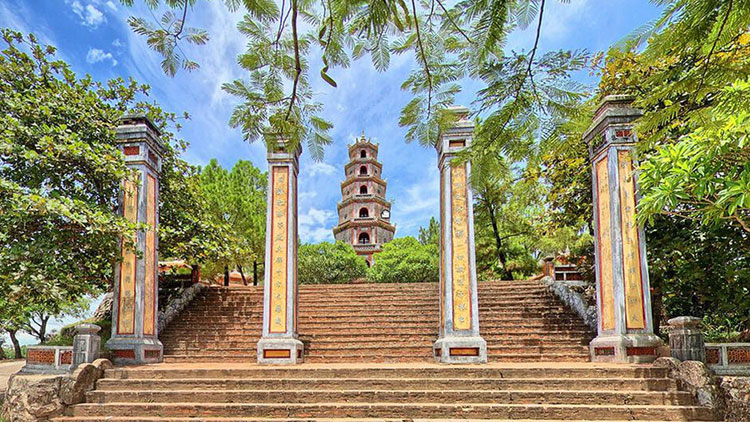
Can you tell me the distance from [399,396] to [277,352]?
8.05 feet

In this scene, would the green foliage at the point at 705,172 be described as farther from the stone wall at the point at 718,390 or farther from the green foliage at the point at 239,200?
the green foliage at the point at 239,200

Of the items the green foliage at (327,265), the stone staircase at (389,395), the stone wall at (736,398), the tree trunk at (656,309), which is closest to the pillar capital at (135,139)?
the stone staircase at (389,395)

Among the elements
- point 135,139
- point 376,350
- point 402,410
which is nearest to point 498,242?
point 376,350

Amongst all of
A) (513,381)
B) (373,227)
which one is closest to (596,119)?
(513,381)

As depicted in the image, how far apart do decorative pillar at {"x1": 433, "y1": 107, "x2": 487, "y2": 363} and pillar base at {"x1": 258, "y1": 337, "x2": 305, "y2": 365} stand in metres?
2.20

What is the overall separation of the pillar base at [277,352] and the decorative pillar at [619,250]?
4422 millimetres

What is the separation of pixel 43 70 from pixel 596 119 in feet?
28.1

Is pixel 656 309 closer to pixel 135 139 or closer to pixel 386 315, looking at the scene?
pixel 386 315

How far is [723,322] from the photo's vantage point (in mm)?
8891

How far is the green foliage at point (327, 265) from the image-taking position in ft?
60.0

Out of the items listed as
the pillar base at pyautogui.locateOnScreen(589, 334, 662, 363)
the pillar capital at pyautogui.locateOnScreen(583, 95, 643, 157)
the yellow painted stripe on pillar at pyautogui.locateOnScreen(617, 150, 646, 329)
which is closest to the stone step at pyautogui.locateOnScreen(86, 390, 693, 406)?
the pillar base at pyautogui.locateOnScreen(589, 334, 662, 363)

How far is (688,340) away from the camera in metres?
5.41

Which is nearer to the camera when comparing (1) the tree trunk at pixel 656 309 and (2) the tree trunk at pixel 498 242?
(1) the tree trunk at pixel 656 309

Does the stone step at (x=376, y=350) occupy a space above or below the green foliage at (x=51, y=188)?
below
